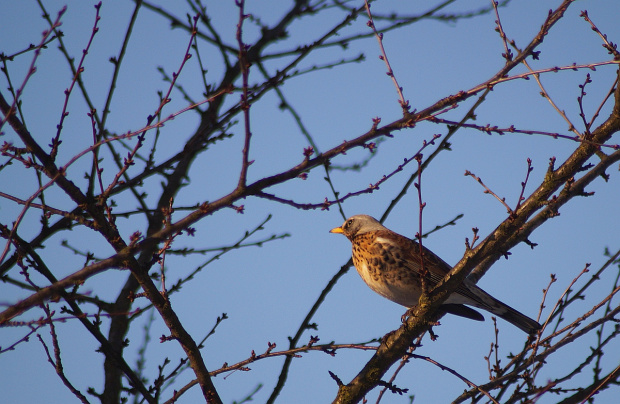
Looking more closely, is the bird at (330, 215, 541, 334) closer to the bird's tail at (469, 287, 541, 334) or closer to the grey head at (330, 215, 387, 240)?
the bird's tail at (469, 287, 541, 334)

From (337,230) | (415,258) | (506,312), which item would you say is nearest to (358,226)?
(337,230)

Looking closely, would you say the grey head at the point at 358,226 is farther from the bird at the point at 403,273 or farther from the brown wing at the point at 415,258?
the brown wing at the point at 415,258

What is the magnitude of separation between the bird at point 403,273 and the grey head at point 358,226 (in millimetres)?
146

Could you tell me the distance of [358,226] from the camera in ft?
21.5

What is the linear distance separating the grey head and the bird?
0.48 feet

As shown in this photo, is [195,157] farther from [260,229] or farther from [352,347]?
[352,347]

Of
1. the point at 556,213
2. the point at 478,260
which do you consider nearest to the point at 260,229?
the point at 478,260

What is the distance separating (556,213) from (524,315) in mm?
1700

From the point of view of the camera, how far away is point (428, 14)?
18.2ft

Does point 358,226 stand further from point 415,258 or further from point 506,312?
point 506,312

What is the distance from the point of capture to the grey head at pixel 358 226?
6.49 metres

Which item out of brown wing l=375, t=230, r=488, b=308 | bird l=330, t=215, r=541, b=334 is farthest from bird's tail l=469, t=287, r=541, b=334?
brown wing l=375, t=230, r=488, b=308

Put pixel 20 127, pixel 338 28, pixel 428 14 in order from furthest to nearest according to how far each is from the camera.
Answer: pixel 428 14 < pixel 338 28 < pixel 20 127

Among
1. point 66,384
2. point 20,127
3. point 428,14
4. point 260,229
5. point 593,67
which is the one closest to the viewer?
point 20,127
